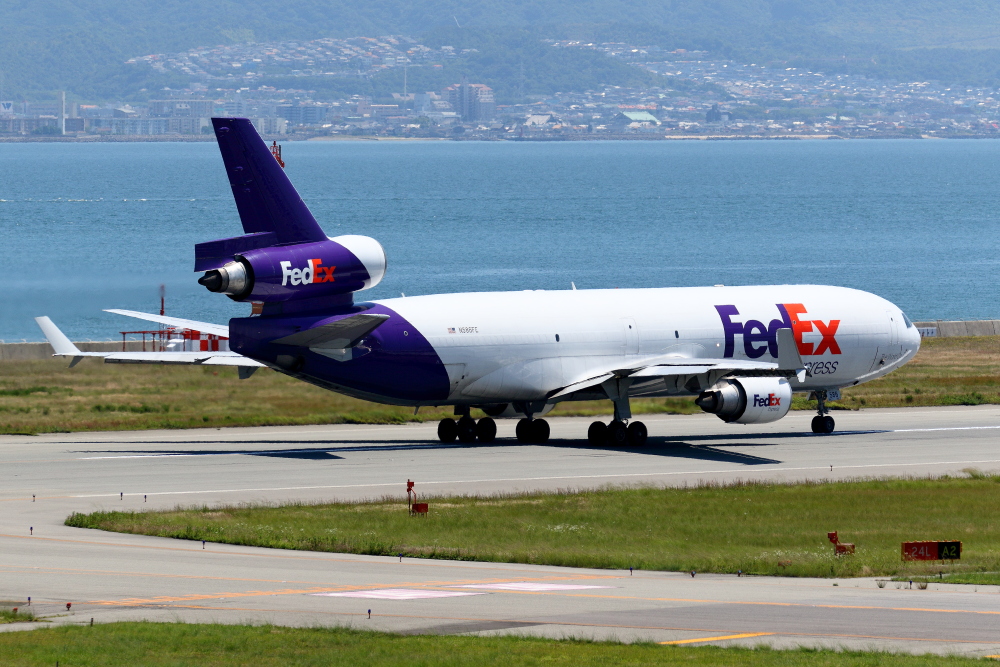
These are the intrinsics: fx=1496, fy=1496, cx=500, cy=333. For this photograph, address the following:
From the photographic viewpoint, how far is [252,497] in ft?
127

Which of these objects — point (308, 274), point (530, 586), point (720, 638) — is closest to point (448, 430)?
point (308, 274)

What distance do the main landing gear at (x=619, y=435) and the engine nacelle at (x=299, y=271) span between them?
10.00 m

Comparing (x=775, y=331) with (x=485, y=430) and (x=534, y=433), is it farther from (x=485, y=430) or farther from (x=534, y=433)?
(x=485, y=430)

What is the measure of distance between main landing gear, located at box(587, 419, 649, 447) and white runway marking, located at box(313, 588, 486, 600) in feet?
83.9

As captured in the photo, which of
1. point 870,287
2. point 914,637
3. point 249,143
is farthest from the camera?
point 870,287

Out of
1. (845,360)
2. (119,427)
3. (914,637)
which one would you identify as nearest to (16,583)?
(914,637)

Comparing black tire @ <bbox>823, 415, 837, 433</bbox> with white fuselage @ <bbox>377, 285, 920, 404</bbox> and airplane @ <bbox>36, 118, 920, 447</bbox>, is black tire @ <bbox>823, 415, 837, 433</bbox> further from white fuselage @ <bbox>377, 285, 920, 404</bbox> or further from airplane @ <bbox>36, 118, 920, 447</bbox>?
white fuselage @ <bbox>377, 285, 920, 404</bbox>

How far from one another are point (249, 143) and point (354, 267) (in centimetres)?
491

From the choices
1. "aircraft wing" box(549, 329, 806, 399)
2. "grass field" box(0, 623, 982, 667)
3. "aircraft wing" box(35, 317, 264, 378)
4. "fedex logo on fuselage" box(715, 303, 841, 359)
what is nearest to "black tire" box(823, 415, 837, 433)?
"fedex logo on fuselage" box(715, 303, 841, 359)

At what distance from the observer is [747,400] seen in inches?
1923

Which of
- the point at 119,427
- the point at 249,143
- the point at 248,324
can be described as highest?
Answer: the point at 249,143

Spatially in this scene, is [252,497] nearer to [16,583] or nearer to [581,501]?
[581,501]

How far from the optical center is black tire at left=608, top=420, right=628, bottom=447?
51031 millimetres

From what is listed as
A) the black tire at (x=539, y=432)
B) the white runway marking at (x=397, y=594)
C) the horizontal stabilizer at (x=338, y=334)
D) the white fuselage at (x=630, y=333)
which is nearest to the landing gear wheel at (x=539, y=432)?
the black tire at (x=539, y=432)
